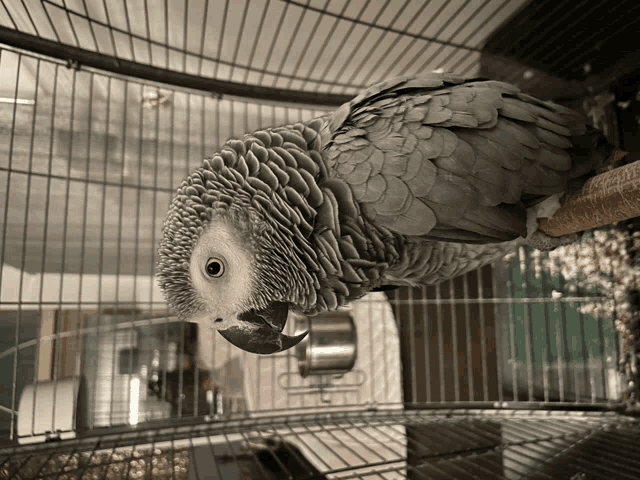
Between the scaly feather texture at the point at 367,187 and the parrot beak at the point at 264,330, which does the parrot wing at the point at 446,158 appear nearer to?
the scaly feather texture at the point at 367,187

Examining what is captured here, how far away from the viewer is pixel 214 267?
0.77m

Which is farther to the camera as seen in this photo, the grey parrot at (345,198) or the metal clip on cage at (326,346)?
the metal clip on cage at (326,346)

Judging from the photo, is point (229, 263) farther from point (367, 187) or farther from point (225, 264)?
point (367, 187)

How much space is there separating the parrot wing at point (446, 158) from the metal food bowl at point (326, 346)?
2.65 feet

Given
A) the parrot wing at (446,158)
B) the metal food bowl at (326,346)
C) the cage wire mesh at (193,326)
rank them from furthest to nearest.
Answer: the metal food bowl at (326,346) < the cage wire mesh at (193,326) < the parrot wing at (446,158)

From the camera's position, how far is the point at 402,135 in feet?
2.57

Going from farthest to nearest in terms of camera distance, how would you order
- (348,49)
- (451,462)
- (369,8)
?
(348,49), (369,8), (451,462)

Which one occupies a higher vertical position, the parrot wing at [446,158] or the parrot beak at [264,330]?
the parrot wing at [446,158]

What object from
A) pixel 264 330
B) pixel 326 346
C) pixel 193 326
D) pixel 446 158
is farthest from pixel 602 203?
pixel 193 326

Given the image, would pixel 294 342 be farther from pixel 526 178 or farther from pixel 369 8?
pixel 369 8

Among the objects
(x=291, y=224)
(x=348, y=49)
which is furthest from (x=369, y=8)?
(x=291, y=224)

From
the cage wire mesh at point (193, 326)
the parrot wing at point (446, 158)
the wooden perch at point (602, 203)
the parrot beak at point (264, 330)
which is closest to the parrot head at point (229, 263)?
the parrot beak at point (264, 330)

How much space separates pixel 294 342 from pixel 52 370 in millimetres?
804

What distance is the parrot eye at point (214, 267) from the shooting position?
0.77m
